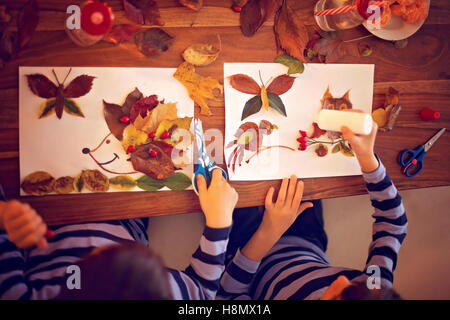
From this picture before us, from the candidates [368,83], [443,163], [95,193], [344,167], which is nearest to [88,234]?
[95,193]

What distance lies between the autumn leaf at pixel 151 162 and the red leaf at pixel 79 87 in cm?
16

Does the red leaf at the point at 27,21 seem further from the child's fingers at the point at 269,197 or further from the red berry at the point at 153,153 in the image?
the child's fingers at the point at 269,197

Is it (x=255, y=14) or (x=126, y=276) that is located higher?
(x=255, y=14)

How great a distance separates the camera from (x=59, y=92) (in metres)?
0.59

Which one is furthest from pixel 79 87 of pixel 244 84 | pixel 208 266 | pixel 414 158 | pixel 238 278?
pixel 414 158

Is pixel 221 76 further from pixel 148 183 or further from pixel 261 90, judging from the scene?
pixel 148 183

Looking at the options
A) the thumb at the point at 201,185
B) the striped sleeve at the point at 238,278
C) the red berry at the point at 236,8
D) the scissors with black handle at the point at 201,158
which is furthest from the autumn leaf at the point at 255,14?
the striped sleeve at the point at 238,278

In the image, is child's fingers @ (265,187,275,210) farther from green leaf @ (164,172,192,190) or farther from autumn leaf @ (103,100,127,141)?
autumn leaf @ (103,100,127,141)

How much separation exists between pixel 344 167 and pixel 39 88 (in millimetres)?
694

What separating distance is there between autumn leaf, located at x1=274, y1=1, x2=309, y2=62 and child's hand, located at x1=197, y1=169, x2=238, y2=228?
0.33m

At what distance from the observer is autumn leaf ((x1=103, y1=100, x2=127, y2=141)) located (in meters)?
0.60

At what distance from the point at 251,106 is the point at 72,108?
1.25 feet

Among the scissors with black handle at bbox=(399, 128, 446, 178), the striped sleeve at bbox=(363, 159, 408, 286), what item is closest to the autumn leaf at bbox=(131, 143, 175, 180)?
the striped sleeve at bbox=(363, 159, 408, 286)

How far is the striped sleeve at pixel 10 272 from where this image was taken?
52 centimetres
